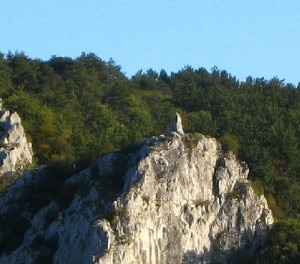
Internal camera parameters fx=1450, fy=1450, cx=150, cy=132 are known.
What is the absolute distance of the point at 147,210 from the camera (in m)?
72.2

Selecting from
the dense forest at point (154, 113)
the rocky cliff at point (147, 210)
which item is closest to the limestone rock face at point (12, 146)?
the dense forest at point (154, 113)

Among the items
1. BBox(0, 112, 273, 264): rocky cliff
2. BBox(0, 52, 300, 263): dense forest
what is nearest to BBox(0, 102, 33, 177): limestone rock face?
BBox(0, 52, 300, 263): dense forest

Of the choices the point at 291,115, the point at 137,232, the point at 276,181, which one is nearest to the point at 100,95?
the point at 291,115

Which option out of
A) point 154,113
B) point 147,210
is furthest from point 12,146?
point 154,113

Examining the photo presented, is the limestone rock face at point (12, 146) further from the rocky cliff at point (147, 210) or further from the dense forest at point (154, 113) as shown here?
the rocky cliff at point (147, 210)

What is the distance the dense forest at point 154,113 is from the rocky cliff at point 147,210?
2574 mm

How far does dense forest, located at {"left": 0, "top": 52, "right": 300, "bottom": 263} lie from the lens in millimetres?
98062

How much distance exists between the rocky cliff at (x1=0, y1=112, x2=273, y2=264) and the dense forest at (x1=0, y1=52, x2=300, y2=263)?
257 centimetres

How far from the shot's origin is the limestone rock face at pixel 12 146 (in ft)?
284

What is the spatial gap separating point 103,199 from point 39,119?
Answer: 107 feet

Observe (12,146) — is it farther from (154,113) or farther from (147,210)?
(154,113)

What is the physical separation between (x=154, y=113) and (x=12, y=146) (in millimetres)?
35575

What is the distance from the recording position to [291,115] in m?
119

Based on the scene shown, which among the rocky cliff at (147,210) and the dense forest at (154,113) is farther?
the dense forest at (154,113)
